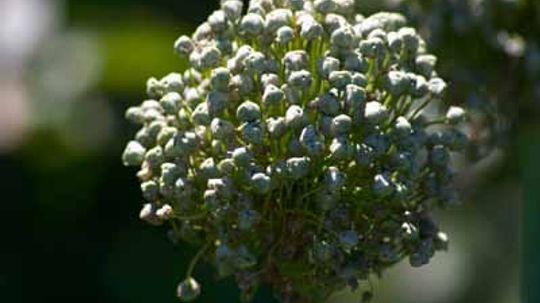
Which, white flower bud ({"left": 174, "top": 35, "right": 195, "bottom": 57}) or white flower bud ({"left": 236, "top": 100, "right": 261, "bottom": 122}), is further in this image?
white flower bud ({"left": 174, "top": 35, "right": 195, "bottom": 57})

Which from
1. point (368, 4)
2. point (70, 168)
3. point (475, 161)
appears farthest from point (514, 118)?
point (70, 168)

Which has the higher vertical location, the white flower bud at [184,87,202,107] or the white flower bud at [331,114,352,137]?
the white flower bud at [184,87,202,107]

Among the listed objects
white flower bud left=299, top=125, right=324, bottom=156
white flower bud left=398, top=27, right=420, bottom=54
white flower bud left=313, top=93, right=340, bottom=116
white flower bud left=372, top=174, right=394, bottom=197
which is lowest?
white flower bud left=372, top=174, right=394, bottom=197

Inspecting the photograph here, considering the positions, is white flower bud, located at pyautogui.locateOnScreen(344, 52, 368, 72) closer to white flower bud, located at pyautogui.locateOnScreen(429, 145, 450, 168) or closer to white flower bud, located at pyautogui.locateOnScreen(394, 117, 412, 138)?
white flower bud, located at pyautogui.locateOnScreen(394, 117, 412, 138)

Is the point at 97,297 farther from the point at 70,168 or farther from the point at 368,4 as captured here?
the point at 368,4

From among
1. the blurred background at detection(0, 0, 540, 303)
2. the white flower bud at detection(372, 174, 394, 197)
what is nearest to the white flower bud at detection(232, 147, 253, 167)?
Result: the white flower bud at detection(372, 174, 394, 197)

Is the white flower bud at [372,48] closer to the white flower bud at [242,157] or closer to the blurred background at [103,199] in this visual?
the white flower bud at [242,157]

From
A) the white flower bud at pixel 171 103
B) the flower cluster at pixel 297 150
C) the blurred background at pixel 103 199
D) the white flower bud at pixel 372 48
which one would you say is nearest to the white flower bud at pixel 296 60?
the flower cluster at pixel 297 150

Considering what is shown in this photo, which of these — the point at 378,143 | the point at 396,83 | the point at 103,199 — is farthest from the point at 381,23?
the point at 103,199
